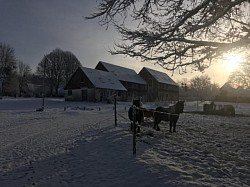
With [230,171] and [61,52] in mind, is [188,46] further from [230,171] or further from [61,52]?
[61,52]

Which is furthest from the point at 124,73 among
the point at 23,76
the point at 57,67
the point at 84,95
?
the point at 23,76

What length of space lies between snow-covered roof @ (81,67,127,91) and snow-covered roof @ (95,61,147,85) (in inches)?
127

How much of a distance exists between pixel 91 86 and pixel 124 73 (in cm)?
1531

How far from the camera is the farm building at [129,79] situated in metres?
63.8

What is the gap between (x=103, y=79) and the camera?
56.8 metres

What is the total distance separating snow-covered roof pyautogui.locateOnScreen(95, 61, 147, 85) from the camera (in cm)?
6403

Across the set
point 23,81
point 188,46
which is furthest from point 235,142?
point 23,81

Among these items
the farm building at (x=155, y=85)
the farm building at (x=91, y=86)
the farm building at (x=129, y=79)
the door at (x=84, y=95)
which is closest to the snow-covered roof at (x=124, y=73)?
the farm building at (x=129, y=79)

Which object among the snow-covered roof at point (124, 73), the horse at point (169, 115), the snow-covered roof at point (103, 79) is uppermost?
the snow-covered roof at point (124, 73)

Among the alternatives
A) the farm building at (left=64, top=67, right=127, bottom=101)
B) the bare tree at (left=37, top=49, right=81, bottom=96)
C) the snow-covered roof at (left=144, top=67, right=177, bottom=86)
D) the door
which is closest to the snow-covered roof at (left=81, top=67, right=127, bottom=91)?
the farm building at (left=64, top=67, right=127, bottom=101)

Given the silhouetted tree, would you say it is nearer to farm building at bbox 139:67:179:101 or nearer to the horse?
farm building at bbox 139:67:179:101

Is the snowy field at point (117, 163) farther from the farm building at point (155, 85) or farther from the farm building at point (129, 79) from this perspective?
→ the farm building at point (155, 85)

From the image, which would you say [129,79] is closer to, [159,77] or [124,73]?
[124,73]

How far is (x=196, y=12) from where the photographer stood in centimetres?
905
